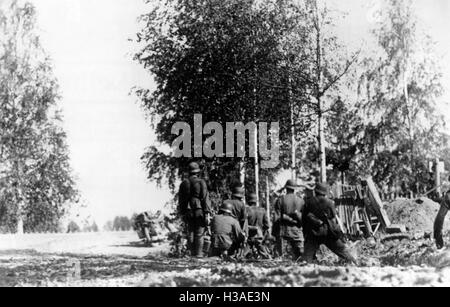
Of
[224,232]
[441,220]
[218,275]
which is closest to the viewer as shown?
[218,275]

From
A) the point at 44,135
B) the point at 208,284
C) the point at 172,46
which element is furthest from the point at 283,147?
the point at 208,284

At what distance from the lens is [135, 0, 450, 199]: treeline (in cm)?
2030

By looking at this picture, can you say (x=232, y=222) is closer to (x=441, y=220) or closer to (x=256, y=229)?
(x=256, y=229)

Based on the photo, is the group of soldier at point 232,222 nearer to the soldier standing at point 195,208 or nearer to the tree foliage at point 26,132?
the soldier standing at point 195,208

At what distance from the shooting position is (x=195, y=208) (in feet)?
43.2

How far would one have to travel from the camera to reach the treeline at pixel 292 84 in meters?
20.3

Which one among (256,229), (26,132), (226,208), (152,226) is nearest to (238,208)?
(226,208)

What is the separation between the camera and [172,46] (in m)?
26.0

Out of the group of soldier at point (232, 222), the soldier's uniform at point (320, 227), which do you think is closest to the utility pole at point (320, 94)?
the group of soldier at point (232, 222)

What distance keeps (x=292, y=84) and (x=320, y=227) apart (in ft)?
32.6

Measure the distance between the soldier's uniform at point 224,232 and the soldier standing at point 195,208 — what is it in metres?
0.47

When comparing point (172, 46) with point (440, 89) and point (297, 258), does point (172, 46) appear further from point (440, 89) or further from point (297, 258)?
point (297, 258)
